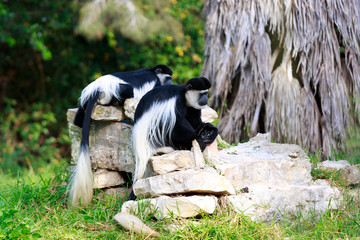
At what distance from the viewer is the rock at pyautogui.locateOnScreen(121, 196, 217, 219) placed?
94.6 inches

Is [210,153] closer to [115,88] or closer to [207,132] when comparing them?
[207,132]

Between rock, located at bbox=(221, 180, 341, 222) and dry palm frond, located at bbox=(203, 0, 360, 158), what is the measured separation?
4.11ft

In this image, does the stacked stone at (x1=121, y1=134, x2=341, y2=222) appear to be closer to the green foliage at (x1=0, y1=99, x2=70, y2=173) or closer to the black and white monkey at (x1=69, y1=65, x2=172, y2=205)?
the black and white monkey at (x1=69, y1=65, x2=172, y2=205)

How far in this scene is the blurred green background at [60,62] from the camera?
21.5 feet

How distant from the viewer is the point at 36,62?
7676 millimetres

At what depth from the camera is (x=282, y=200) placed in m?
2.70

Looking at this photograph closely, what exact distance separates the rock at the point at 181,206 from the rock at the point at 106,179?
691mm

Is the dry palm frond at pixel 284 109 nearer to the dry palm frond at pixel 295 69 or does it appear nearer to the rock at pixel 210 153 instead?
the dry palm frond at pixel 295 69

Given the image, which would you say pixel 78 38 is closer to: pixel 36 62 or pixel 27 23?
pixel 36 62

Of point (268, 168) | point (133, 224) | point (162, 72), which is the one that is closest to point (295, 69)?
point (162, 72)

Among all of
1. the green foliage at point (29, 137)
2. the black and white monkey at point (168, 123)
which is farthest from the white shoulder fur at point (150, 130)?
the green foliage at point (29, 137)

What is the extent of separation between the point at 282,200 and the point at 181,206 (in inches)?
28.3

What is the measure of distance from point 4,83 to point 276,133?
18.3 ft

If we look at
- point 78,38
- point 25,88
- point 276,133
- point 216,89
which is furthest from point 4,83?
point 276,133
